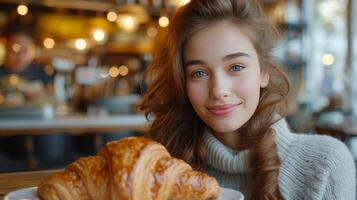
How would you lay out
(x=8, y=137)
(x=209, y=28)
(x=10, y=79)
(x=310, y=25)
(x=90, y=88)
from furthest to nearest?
(x=310, y=25) < (x=90, y=88) < (x=10, y=79) < (x=8, y=137) < (x=209, y=28)

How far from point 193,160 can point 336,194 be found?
36cm

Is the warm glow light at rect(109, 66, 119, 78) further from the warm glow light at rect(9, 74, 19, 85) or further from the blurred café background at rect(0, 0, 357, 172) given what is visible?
the warm glow light at rect(9, 74, 19, 85)

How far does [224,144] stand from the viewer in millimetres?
1072

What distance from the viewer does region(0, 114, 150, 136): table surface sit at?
3.87 metres

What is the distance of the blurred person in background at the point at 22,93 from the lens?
3.85 metres

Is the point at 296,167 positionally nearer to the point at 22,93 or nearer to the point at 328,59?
the point at 22,93

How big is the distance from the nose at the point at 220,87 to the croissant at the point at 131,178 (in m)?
0.23

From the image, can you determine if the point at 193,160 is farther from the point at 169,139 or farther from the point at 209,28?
the point at 209,28

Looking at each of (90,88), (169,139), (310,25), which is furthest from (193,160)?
(310,25)

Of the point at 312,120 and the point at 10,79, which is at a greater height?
the point at 10,79

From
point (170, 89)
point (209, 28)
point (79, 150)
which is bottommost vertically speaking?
point (79, 150)

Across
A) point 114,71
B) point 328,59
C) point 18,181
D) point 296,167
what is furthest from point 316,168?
point 328,59

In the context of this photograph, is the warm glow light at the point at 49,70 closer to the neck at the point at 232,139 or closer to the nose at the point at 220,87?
the neck at the point at 232,139

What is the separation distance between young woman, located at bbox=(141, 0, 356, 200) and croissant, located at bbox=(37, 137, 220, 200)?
252mm
